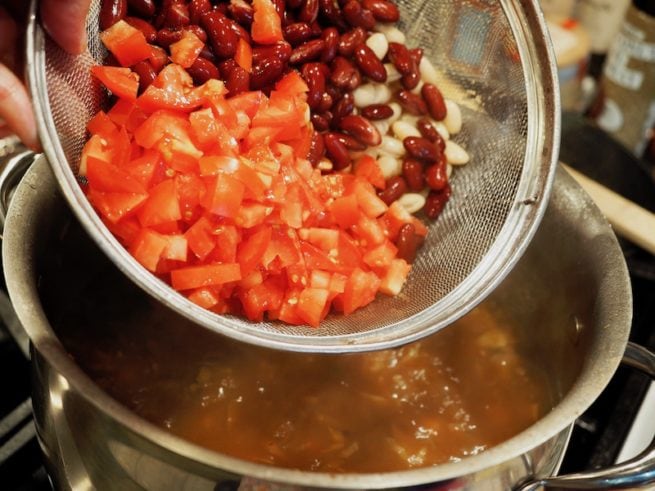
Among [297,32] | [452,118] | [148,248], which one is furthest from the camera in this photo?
[452,118]

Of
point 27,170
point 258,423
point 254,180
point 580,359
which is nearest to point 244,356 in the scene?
point 258,423

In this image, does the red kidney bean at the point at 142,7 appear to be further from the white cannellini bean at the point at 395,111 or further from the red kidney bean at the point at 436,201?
the red kidney bean at the point at 436,201

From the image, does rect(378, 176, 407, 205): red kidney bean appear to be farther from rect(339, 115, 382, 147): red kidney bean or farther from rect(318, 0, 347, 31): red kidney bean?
rect(318, 0, 347, 31): red kidney bean

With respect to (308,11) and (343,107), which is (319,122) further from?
(308,11)

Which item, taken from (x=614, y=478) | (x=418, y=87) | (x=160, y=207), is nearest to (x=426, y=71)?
(x=418, y=87)

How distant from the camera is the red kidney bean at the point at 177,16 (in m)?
1.33

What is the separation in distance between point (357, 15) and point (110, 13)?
0.49 m

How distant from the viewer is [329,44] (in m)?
1.44

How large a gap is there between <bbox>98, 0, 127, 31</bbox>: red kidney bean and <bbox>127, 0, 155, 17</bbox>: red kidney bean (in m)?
0.03

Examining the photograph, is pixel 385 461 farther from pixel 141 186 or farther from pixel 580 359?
pixel 141 186

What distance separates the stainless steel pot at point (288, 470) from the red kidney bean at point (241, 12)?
1.49ft

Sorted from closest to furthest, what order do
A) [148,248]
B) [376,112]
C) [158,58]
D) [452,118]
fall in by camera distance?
[148,248], [158,58], [376,112], [452,118]

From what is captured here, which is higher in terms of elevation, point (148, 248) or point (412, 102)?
point (412, 102)

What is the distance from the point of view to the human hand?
1029 millimetres
